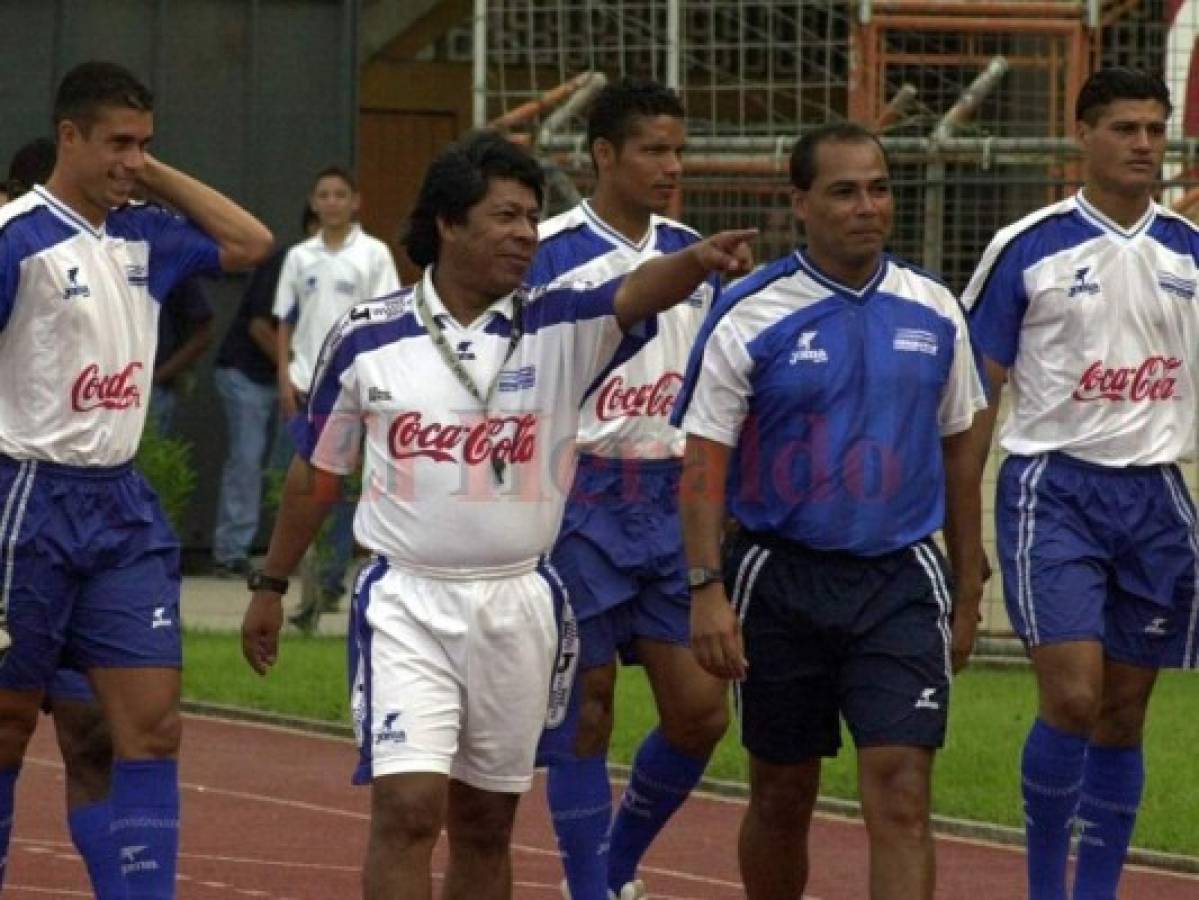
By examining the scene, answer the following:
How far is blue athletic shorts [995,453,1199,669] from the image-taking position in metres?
10.3

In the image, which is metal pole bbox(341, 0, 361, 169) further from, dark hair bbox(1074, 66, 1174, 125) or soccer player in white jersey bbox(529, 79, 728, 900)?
dark hair bbox(1074, 66, 1174, 125)

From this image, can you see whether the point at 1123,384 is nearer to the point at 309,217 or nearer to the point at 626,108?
the point at 626,108

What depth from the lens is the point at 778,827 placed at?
9500 millimetres

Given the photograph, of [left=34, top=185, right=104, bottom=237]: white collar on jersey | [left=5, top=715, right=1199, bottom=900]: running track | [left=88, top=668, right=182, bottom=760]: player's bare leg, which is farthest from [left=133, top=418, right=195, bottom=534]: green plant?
[left=88, top=668, right=182, bottom=760]: player's bare leg

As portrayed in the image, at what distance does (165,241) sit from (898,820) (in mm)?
2657

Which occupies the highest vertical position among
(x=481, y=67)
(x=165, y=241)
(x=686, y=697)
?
(x=481, y=67)

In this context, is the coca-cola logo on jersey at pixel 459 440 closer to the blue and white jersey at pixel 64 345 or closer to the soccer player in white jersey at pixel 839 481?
the soccer player in white jersey at pixel 839 481

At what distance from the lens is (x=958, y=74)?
19016 mm

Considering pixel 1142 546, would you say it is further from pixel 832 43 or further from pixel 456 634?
pixel 832 43

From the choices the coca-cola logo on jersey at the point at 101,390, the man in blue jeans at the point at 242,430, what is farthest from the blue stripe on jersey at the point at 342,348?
the man in blue jeans at the point at 242,430

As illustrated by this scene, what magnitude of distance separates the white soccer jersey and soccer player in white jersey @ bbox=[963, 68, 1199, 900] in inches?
346

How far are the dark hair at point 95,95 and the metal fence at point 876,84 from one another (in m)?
8.02

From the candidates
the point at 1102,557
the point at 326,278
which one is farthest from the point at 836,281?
the point at 326,278

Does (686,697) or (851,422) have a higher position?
(851,422)
